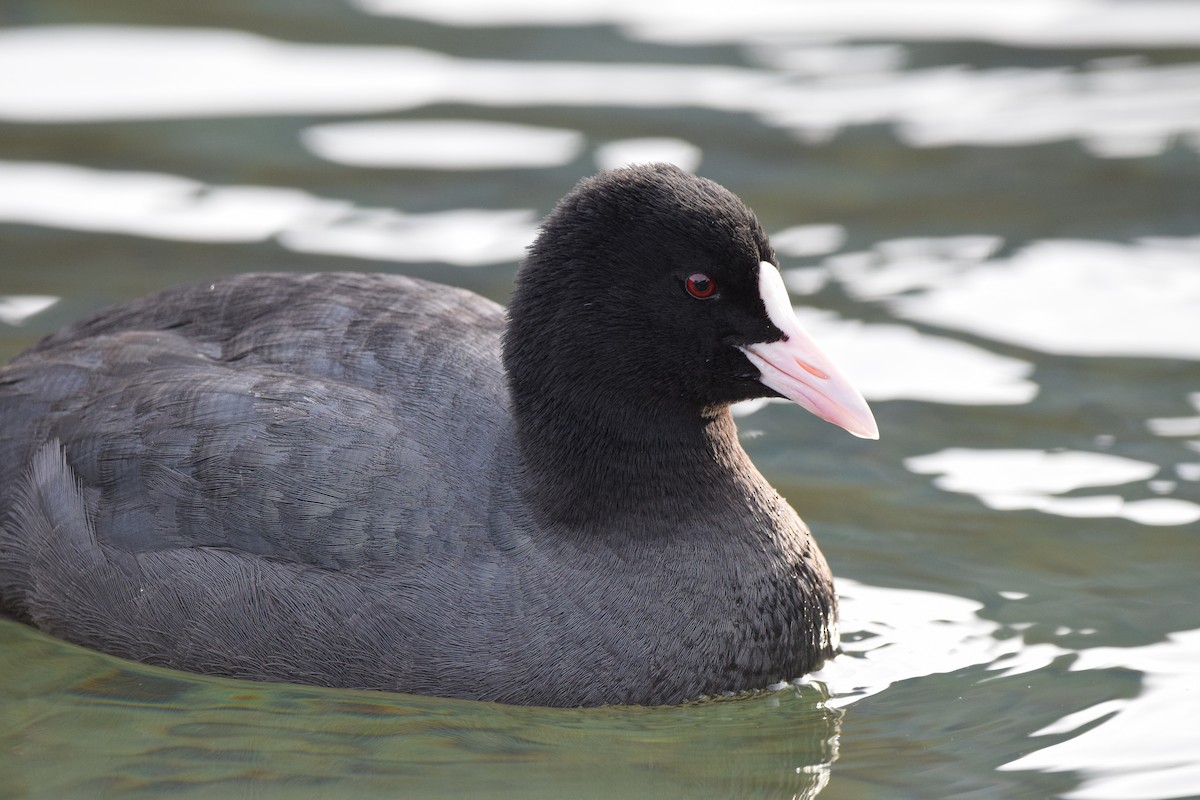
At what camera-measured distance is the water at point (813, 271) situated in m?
4.91

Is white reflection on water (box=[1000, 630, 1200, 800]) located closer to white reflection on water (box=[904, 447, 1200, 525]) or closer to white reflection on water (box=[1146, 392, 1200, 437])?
white reflection on water (box=[904, 447, 1200, 525])

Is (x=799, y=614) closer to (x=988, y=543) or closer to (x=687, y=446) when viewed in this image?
(x=687, y=446)

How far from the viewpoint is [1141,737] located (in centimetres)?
495

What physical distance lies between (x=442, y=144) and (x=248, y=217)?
1.17 meters

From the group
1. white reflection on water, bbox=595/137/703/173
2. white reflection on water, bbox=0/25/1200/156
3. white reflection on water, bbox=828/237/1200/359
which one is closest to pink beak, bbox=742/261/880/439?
white reflection on water, bbox=828/237/1200/359

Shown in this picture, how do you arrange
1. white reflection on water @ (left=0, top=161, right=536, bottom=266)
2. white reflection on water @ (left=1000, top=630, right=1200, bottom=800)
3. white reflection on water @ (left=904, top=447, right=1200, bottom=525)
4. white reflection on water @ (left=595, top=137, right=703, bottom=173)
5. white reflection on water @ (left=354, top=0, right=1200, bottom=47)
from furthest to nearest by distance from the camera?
white reflection on water @ (left=354, top=0, right=1200, bottom=47) → white reflection on water @ (left=595, top=137, right=703, bottom=173) → white reflection on water @ (left=0, top=161, right=536, bottom=266) → white reflection on water @ (left=904, top=447, right=1200, bottom=525) → white reflection on water @ (left=1000, top=630, right=1200, bottom=800)

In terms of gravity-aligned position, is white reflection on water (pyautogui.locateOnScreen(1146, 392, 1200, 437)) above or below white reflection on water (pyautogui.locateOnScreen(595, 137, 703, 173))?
below

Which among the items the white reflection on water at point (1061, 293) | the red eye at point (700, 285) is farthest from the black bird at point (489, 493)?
the white reflection on water at point (1061, 293)

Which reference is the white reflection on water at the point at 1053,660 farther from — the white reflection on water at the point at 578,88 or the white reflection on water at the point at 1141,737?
the white reflection on water at the point at 578,88

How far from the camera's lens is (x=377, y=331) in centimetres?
532

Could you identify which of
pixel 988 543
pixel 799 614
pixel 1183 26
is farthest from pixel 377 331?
pixel 1183 26

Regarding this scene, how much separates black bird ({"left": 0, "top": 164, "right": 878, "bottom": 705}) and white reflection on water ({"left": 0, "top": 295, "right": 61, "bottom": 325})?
1999 millimetres

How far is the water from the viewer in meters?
4.91

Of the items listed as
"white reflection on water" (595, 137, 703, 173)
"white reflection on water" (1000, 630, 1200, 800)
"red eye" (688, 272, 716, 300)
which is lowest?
"white reflection on water" (1000, 630, 1200, 800)
